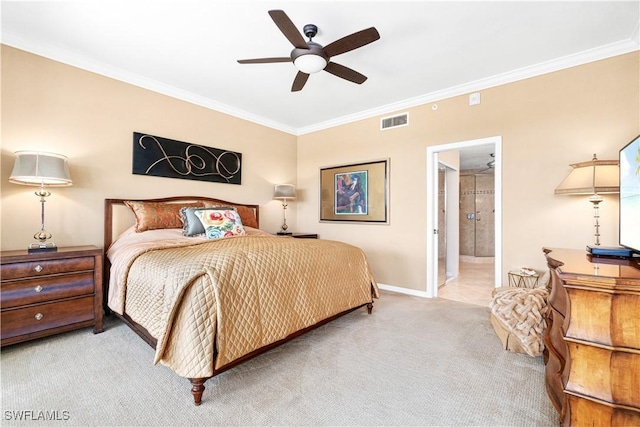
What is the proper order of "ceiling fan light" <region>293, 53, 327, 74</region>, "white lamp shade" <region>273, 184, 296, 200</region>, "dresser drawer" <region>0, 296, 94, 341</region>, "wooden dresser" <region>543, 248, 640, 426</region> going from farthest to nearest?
"white lamp shade" <region>273, 184, 296, 200</region>, "ceiling fan light" <region>293, 53, 327, 74</region>, "dresser drawer" <region>0, 296, 94, 341</region>, "wooden dresser" <region>543, 248, 640, 426</region>

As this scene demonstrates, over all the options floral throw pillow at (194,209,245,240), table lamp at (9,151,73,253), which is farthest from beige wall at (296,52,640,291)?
table lamp at (9,151,73,253)

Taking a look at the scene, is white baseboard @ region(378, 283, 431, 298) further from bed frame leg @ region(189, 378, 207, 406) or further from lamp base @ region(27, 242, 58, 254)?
lamp base @ region(27, 242, 58, 254)

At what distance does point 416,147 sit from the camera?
12.6 feet

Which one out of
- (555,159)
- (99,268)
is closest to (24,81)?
(99,268)

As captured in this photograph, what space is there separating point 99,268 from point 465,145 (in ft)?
13.6

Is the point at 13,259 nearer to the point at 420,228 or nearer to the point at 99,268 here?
the point at 99,268

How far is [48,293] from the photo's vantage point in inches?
90.1

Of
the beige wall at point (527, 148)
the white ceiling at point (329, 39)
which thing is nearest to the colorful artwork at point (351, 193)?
the beige wall at point (527, 148)

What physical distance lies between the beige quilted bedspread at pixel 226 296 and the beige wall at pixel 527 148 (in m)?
1.73

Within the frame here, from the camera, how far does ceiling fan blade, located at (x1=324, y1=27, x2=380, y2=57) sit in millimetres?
1967

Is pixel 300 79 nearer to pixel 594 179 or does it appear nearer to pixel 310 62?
pixel 310 62

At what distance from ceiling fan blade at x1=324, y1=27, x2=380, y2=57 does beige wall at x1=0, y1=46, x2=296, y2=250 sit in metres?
2.43

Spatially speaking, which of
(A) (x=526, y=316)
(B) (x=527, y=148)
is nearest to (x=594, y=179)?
(B) (x=527, y=148)

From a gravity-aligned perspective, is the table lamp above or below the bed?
above
